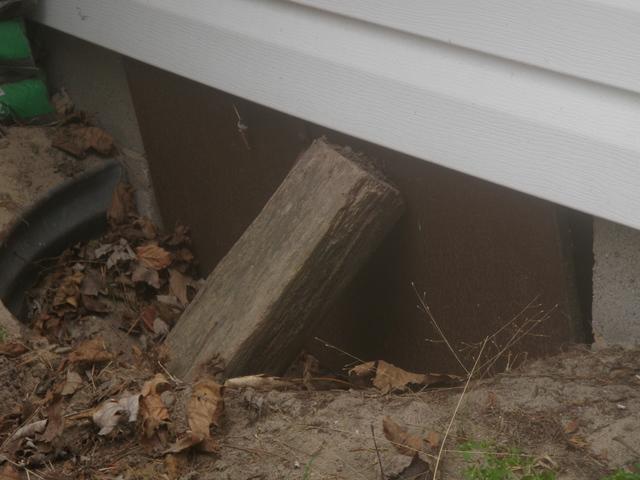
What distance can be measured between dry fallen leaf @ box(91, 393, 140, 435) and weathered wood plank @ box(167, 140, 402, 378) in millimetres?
404

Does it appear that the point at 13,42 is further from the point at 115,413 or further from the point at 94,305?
the point at 115,413

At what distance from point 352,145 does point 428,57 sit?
0.60 m

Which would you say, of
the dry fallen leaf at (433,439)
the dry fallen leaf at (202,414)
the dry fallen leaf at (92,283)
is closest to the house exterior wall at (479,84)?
the dry fallen leaf at (433,439)

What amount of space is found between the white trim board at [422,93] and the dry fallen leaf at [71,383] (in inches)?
45.5

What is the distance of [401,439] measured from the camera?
2.57m

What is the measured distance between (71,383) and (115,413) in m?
0.31

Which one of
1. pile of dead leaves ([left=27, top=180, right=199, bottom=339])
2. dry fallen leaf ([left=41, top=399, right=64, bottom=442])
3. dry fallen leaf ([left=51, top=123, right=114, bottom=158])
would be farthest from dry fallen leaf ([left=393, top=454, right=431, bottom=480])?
dry fallen leaf ([left=51, top=123, right=114, bottom=158])

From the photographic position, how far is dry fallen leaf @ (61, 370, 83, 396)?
9.79 ft

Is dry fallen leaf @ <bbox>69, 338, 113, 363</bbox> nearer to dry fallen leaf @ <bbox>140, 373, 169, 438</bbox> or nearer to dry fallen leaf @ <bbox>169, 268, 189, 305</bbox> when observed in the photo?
dry fallen leaf @ <bbox>140, 373, 169, 438</bbox>

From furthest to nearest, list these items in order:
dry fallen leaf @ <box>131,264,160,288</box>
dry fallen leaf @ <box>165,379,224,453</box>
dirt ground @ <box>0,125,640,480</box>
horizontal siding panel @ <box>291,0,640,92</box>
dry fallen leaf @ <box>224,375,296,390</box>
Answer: dry fallen leaf @ <box>131,264,160,288</box> → dry fallen leaf @ <box>224,375,296,390</box> → dry fallen leaf @ <box>165,379,224,453</box> → dirt ground @ <box>0,125,640,480</box> → horizontal siding panel @ <box>291,0,640,92</box>

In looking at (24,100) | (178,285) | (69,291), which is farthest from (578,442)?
(24,100)

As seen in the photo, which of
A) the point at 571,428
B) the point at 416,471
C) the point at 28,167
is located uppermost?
the point at 28,167

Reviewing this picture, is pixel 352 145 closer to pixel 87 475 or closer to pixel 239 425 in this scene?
pixel 239 425

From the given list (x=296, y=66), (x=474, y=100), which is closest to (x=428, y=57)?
(x=474, y=100)
